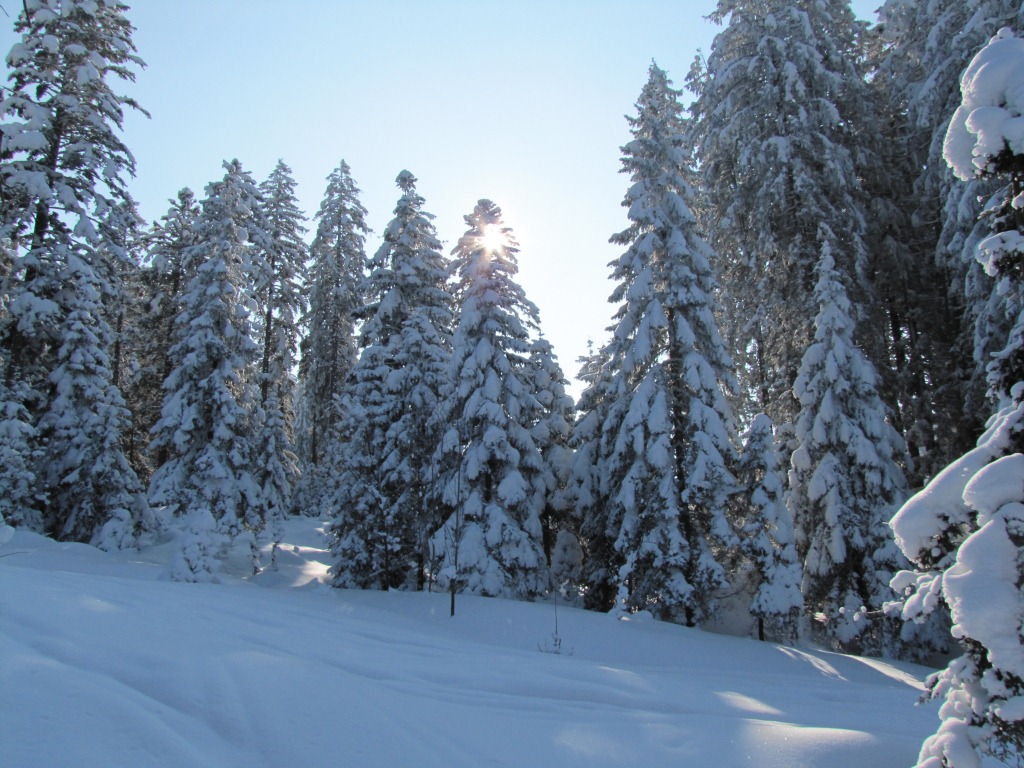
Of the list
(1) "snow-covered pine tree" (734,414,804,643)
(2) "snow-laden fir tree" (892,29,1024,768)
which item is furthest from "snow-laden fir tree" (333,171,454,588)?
(2) "snow-laden fir tree" (892,29,1024,768)

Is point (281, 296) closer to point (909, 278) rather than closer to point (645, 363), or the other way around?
point (645, 363)

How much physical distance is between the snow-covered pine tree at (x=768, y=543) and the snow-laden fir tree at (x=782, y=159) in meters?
3.65

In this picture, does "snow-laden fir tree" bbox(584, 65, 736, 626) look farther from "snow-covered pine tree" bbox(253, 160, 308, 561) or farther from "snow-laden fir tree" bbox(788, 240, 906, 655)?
"snow-covered pine tree" bbox(253, 160, 308, 561)

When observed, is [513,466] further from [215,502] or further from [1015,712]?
[1015,712]

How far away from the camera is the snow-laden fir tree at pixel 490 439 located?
18.0 meters

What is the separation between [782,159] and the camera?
18484 mm

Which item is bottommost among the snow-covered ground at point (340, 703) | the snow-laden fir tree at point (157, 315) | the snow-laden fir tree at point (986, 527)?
the snow-covered ground at point (340, 703)

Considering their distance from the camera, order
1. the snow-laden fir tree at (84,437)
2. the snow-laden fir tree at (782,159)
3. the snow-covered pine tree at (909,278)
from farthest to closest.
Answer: the snow-laden fir tree at (782,159) < the snow-covered pine tree at (909,278) < the snow-laden fir tree at (84,437)

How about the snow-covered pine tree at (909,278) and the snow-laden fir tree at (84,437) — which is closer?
the snow-laden fir tree at (84,437)

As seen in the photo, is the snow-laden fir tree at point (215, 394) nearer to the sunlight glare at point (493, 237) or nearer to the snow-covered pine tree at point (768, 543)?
the sunlight glare at point (493, 237)

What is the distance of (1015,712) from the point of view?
325 centimetres

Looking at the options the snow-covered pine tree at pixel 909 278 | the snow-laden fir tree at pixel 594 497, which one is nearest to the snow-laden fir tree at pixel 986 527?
the snow-laden fir tree at pixel 594 497

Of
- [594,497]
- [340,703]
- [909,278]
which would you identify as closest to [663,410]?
[594,497]

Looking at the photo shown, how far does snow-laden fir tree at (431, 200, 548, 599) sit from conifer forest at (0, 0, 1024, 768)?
78 mm
